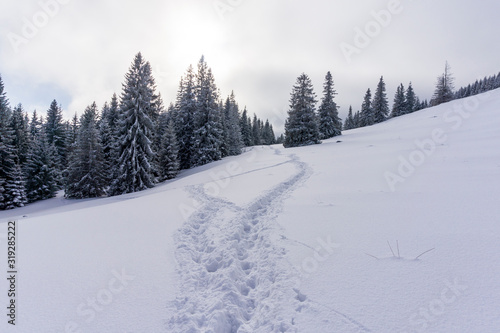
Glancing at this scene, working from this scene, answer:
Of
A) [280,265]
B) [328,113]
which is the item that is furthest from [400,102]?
[280,265]

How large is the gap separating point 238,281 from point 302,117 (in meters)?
28.5

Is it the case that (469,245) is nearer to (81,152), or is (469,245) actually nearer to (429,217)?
(429,217)

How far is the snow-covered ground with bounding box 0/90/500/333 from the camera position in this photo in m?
2.81

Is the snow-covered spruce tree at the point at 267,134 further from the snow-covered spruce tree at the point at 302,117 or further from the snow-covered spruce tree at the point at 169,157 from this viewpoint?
the snow-covered spruce tree at the point at 169,157

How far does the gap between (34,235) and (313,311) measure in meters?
6.55

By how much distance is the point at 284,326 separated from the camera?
9.51ft

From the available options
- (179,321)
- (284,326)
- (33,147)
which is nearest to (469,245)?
(284,326)

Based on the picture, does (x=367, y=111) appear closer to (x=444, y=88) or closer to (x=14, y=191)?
(x=444, y=88)

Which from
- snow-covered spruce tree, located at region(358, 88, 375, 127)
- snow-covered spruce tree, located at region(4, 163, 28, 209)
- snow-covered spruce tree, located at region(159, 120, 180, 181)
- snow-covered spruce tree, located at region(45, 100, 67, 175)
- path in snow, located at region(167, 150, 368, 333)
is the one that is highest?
snow-covered spruce tree, located at region(358, 88, 375, 127)

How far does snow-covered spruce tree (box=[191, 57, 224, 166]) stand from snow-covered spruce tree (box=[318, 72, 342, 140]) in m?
16.4

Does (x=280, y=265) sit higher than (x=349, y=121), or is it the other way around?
(x=349, y=121)

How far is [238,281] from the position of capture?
401cm

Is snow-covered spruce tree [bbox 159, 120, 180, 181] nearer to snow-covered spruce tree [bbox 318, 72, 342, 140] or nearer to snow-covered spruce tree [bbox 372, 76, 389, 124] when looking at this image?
snow-covered spruce tree [bbox 318, 72, 342, 140]

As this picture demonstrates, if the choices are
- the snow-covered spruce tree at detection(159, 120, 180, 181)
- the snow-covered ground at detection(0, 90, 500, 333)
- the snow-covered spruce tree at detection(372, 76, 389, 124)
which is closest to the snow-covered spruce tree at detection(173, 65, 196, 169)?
the snow-covered spruce tree at detection(159, 120, 180, 181)
